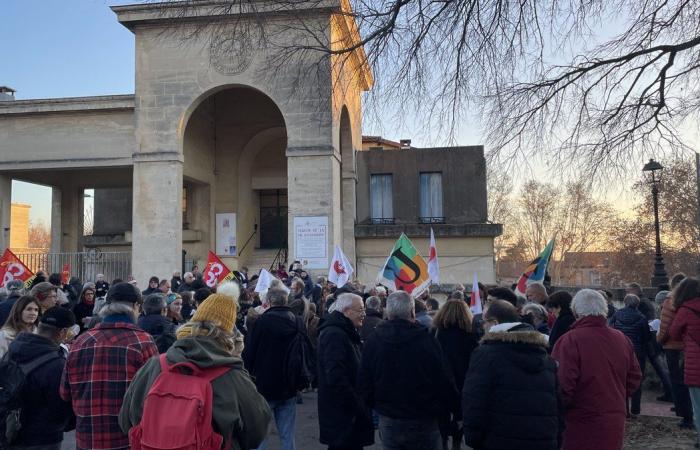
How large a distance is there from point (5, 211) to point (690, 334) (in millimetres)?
23313

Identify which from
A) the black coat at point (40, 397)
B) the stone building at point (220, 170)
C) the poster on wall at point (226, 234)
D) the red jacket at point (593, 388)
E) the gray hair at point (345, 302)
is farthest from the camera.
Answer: the poster on wall at point (226, 234)

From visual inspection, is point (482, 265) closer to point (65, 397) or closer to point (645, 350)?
point (645, 350)

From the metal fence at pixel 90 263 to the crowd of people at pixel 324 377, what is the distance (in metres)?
17.2

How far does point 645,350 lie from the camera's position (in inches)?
360

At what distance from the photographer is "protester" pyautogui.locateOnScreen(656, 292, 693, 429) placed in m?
6.54

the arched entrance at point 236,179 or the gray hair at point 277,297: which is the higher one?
the arched entrance at point 236,179

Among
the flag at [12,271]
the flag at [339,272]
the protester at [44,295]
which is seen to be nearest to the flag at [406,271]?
the flag at [339,272]

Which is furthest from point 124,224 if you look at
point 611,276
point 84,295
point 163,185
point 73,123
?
point 611,276

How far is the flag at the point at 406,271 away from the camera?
9.30 meters

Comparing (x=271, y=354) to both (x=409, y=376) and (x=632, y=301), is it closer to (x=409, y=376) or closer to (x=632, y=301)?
(x=409, y=376)

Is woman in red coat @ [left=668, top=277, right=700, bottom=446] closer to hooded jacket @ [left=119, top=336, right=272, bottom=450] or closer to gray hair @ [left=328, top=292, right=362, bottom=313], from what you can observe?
gray hair @ [left=328, top=292, right=362, bottom=313]

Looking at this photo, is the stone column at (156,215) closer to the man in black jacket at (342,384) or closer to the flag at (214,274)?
the flag at (214,274)

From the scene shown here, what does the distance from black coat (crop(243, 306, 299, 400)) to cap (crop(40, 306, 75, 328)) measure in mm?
1971

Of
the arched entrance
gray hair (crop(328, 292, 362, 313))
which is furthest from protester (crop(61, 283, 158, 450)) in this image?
the arched entrance
